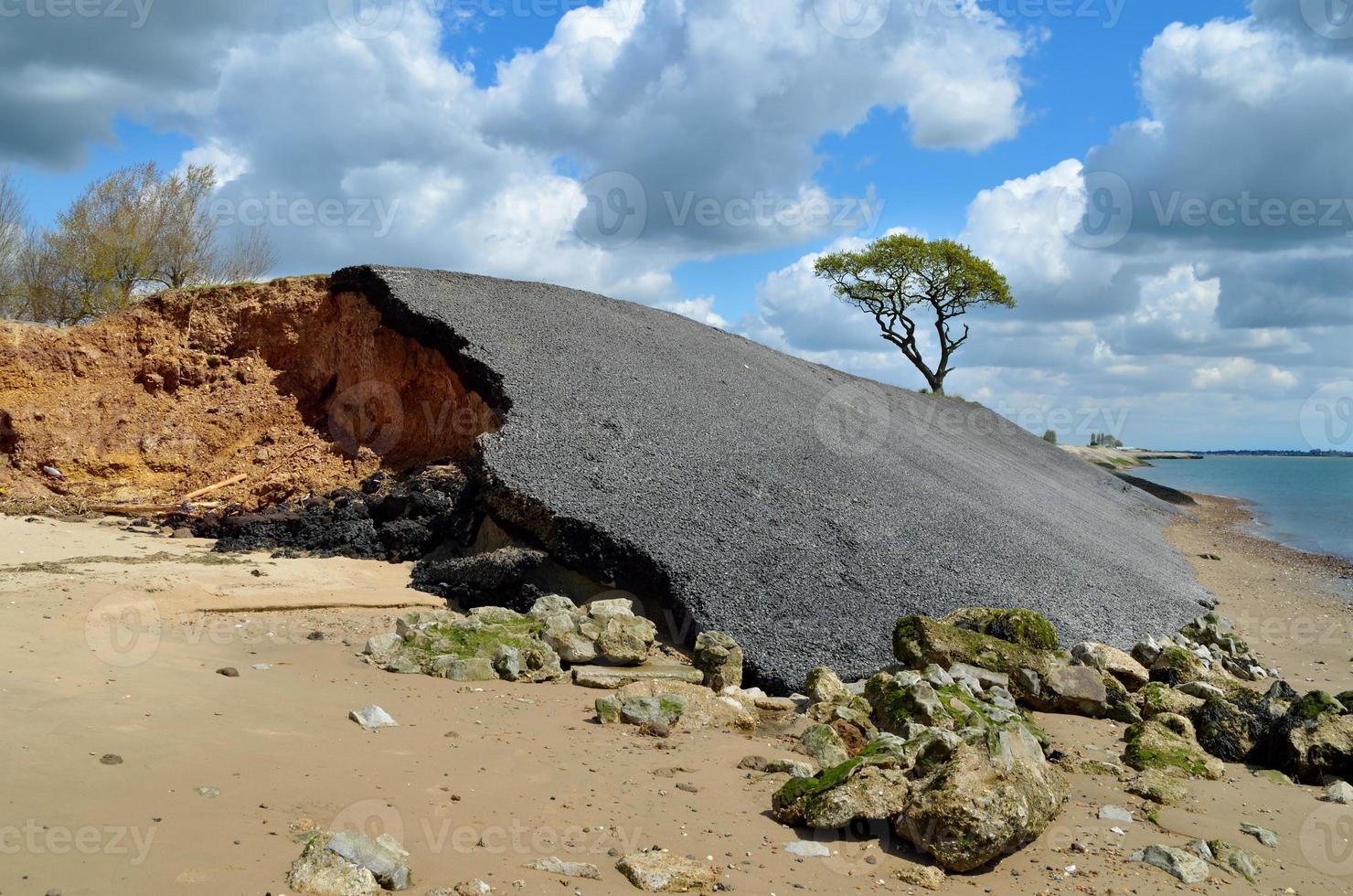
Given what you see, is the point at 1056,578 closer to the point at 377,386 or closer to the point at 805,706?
the point at 805,706

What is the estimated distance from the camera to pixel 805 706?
21.2ft

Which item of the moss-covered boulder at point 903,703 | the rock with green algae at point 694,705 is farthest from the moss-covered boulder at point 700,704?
the moss-covered boulder at point 903,703

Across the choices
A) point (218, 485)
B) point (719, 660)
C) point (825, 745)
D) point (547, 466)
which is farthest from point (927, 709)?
point (218, 485)

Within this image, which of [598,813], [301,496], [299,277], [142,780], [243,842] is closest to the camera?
[243,842]

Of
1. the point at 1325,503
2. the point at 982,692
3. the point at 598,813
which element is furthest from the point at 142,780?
the point at 1325,503

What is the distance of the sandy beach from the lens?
3.60 m

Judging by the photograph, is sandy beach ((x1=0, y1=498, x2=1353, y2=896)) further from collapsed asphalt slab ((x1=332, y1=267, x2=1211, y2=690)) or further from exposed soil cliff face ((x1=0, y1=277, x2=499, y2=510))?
exposed soil cliff face ((x1=0, y1=277, x2=499, y2=510))

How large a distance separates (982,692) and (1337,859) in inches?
88.1

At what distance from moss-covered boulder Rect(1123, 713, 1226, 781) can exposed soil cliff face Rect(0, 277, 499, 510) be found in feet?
24.4

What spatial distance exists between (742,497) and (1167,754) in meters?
4.45

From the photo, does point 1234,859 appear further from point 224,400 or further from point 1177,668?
point 224,400

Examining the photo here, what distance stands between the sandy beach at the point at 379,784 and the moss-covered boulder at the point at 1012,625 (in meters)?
0.77

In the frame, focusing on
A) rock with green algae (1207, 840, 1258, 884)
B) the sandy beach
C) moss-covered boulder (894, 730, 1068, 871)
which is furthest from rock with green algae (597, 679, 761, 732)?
rock with green algae (1207, 840, 1258, 884)

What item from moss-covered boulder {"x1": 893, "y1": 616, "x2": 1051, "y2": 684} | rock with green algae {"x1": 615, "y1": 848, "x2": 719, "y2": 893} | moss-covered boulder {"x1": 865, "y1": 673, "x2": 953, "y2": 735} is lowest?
rock with green algae {"x1": 615, "y1": 848, "x2": 719, "y2": 893}
